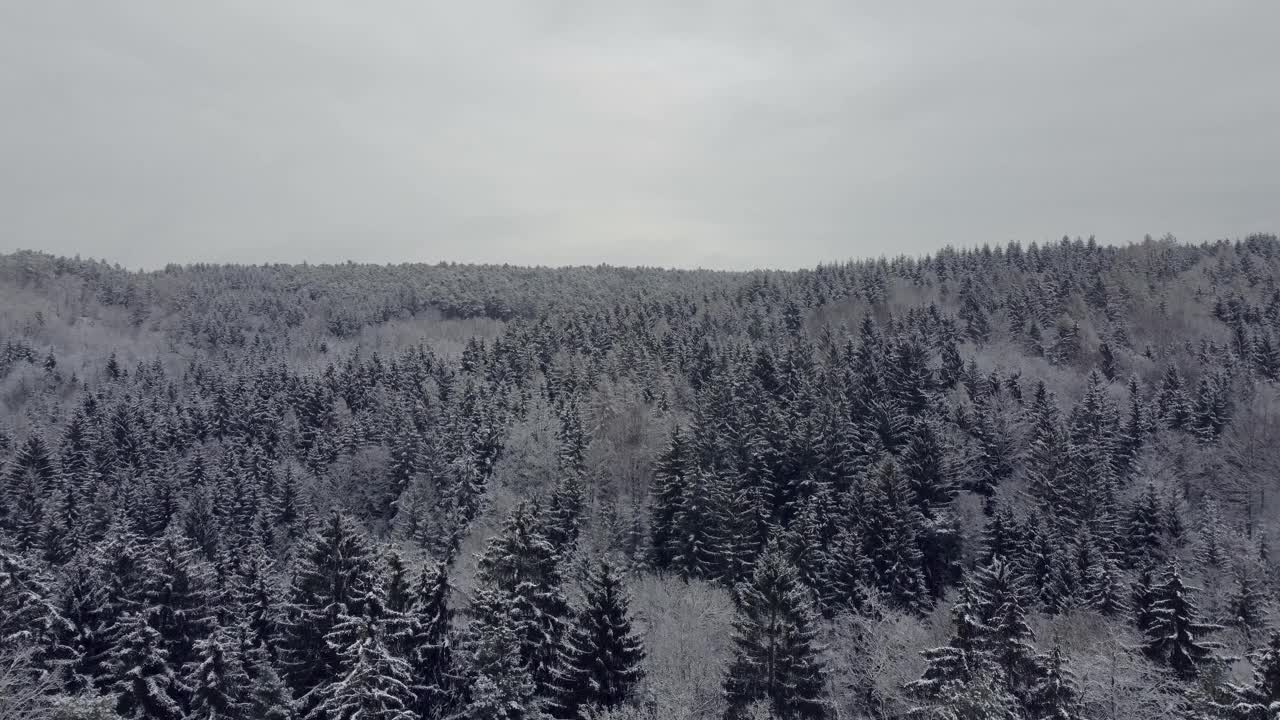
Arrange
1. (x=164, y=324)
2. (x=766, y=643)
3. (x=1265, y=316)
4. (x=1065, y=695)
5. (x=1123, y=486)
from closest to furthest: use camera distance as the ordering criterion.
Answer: (x=1065, y=695), (x=766, y=643), (x=1123, y=486), (x=1265, y=316), (x=164, y=324)

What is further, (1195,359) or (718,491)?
(1195,359)

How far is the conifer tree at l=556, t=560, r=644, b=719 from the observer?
32969 mm

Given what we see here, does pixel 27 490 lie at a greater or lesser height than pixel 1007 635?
lesser

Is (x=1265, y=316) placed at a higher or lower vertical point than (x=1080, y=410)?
higher

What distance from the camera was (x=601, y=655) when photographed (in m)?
33.2

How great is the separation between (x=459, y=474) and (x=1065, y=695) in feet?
204

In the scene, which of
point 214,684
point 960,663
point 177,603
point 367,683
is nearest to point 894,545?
point 960,663

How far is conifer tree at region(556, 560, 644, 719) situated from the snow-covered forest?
156 mm

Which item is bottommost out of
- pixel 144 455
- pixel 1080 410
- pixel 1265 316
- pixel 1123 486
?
pixel 144 455

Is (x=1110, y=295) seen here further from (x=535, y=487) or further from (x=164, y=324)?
(x=164, y=324)

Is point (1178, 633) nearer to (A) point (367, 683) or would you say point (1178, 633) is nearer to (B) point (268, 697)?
(A) point (367, 683)

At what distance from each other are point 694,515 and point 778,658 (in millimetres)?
20188

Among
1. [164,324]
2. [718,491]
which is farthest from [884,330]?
[164,324]

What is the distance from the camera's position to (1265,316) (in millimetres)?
118188
